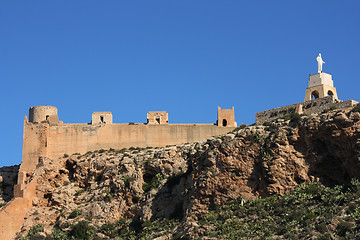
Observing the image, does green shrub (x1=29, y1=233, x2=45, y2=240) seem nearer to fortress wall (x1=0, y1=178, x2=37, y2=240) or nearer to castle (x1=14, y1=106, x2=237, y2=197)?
fortress wall (x1=0, y1=178, x2=37, y2=240)

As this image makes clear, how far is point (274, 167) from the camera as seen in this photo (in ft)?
152

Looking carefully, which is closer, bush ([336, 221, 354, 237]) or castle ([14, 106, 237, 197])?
bush ([336, 221, 354, 237])

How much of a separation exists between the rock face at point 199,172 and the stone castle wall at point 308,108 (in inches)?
144

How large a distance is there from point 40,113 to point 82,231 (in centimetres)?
1553

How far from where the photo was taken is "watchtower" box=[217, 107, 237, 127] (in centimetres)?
6234

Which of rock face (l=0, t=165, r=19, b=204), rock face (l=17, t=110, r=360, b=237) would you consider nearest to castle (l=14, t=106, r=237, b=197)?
rock face (l=17, t=110, r=360, b=237)

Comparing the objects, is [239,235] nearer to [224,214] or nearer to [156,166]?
[224,214]

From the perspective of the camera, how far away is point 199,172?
160 feet

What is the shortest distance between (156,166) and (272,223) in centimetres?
1400

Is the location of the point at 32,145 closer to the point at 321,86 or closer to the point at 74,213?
the point at 74,213

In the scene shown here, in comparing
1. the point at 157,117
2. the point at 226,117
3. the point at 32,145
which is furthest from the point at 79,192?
the point at 226,117

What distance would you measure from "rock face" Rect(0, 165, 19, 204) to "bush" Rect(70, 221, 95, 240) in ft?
32.9

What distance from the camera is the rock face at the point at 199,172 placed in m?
45.3

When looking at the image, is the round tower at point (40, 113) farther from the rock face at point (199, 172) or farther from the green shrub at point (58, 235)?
the green shrub at point (58, 235)
